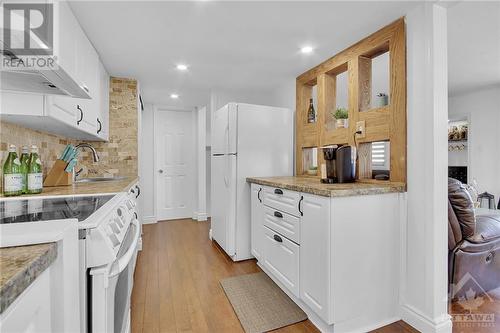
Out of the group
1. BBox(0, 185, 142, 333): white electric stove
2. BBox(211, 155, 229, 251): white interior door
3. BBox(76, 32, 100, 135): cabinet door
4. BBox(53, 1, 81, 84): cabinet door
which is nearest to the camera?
BBox(0, 185, 142, 333): white electric stove

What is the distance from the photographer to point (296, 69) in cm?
284

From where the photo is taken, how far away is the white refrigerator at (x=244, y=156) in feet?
9.04

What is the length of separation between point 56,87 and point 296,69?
225 cm

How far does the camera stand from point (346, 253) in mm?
1580

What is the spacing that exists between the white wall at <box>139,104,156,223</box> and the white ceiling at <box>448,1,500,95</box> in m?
4.24

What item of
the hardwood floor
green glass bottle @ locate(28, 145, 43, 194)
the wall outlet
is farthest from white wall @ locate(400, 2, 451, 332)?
green glass bottle @ locate(28, 145, 43, 194)

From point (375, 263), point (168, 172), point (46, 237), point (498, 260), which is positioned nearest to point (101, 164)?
point (168, 172)

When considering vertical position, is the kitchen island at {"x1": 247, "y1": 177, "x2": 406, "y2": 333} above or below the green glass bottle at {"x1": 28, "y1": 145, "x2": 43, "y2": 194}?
below

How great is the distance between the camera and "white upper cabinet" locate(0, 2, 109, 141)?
1.36 m

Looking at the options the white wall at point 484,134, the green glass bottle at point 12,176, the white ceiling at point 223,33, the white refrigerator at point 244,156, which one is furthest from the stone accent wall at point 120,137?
the white wall at point 484,134

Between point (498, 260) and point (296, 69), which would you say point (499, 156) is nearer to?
point (498, 260)

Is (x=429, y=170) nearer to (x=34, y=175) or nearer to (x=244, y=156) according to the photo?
(x=244, y=156)

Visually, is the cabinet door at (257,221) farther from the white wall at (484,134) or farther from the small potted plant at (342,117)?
the white wall at (484,134)

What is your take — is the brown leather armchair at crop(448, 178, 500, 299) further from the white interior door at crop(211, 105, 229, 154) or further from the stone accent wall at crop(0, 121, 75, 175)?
the stone accent wall at crop(0, 121, 75, 175)
